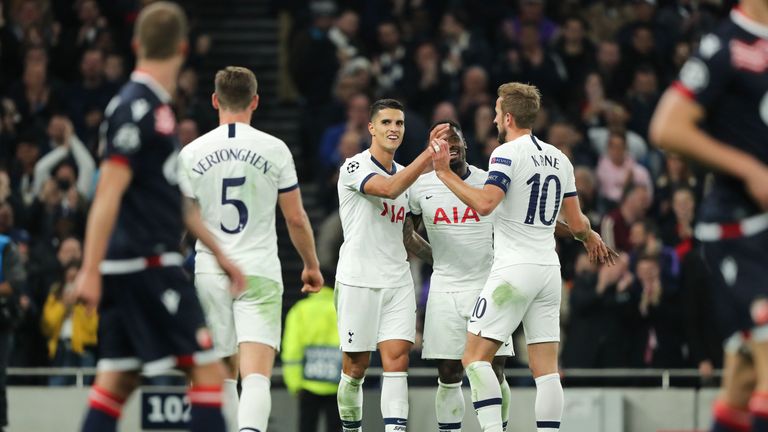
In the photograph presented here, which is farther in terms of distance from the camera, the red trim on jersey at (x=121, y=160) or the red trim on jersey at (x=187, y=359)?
the red trim on jersey at (x=187, y=359)

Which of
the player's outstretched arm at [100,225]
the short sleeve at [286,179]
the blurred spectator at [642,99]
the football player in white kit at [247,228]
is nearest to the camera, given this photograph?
the player's outstretched arm at [100,225]

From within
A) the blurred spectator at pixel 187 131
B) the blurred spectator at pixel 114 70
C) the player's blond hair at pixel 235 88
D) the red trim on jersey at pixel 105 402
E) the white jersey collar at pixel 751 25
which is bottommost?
the red trim on jersey at pixel 105 402

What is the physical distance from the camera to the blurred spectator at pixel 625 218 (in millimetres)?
17062

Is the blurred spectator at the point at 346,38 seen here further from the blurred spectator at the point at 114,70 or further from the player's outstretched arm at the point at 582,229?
the player's outstretched arm at the point at 582,229

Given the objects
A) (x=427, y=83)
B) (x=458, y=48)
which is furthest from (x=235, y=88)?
(x=458, y=48)

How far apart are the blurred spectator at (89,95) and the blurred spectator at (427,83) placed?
4.11 meters

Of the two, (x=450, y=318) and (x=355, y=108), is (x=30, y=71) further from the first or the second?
(x=450, y=318)

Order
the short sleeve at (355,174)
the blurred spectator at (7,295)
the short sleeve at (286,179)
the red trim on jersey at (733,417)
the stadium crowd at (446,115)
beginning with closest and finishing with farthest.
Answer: the red trim on jersey at (733,417) → the short sleeve at (286,179) → the short sleeve at (355,174) → the blurred spectator at (7,295) → the stadium crowd at (446,115)

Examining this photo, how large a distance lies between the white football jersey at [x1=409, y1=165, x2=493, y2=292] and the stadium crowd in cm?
301

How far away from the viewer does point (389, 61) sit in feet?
67.3

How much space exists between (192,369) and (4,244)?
21.8 ft

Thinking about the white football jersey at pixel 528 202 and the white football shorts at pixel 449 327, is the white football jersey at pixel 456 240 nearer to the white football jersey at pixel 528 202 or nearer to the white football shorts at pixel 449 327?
the white football shorts at pixel 449 327

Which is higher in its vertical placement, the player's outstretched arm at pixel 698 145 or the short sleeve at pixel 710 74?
the short sleeve at pixel 710 74

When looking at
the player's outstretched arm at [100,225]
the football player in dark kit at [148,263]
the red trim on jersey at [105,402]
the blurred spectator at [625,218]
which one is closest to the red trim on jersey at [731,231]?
the football player in dark kit at [148,263]
